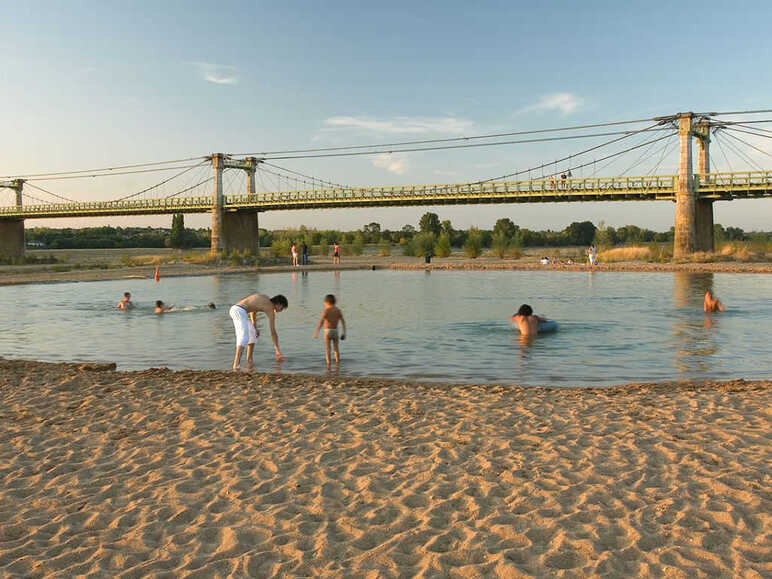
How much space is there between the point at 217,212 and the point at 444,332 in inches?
2162

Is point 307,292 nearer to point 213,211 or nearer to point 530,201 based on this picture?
point 530,201

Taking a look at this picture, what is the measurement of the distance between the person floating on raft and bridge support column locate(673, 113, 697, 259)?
35.9 metres

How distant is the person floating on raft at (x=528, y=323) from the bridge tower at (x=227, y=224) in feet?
174

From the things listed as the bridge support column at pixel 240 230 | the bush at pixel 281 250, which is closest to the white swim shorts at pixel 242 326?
the bush at pixel 281 250

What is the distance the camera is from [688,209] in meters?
47.5

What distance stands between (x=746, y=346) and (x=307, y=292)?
18.6m

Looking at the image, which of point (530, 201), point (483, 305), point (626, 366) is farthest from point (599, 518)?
point (530, 201)

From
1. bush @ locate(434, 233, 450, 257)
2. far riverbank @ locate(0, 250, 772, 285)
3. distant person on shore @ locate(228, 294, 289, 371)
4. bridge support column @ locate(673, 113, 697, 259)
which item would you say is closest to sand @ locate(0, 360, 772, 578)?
distant person on shore @ locate(228, 294, 289, 371)

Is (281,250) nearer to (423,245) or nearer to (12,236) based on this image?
(423,245)

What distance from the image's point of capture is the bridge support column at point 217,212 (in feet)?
216

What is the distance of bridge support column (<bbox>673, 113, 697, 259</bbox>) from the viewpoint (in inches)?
1873

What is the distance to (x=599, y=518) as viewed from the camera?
15.2 feet

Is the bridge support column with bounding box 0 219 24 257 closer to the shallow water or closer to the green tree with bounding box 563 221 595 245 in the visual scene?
the shallow water

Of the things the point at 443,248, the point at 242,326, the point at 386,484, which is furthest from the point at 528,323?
the point at 443,248
